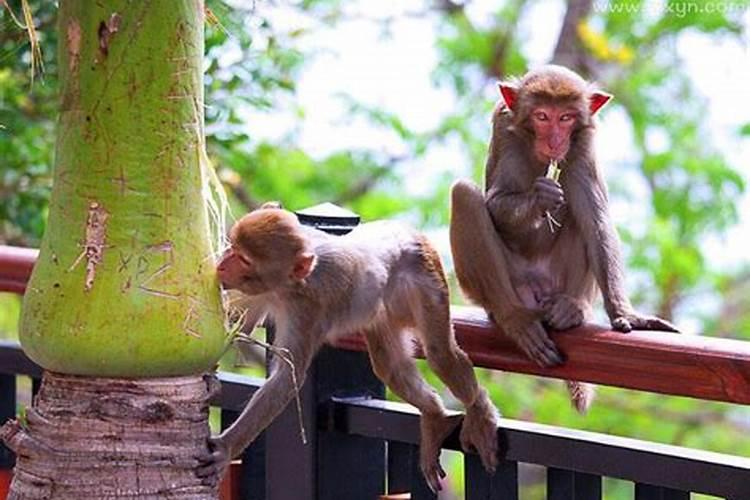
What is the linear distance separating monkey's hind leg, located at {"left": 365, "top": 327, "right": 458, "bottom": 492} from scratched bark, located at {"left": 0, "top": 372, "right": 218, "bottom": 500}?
0.54m

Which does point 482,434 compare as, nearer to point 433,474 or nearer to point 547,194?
point 433,474

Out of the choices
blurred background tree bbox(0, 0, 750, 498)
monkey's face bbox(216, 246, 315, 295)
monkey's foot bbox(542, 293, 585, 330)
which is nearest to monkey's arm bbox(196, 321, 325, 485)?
monkey's face bbox(216, 246, 315, 295)

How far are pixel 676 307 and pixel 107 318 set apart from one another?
260 inches

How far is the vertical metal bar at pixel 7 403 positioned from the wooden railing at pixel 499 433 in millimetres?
88

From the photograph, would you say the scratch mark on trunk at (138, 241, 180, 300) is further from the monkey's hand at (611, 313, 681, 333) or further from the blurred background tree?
the blurred background tree

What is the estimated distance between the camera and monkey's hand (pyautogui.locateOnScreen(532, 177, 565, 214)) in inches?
138

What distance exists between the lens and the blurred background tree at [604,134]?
328 inches

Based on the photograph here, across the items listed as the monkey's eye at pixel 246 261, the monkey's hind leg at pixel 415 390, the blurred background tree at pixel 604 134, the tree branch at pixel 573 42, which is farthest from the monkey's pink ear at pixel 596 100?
the tree branch at pixel 573 42

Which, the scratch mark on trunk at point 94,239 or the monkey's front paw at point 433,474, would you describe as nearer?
the scratch mark on trunk at point 94,239

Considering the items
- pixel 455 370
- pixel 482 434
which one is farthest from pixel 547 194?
pixel 482 434

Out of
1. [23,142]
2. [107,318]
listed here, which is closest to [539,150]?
[107,318]

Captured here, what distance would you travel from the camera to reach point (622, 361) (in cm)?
260

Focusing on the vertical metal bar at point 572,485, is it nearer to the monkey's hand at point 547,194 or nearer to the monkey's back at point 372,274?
the monkey's back at point 372,274

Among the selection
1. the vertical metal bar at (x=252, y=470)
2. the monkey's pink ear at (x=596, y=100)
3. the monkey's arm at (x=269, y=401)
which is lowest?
the vertical metal bar at (x=252, y=470)
